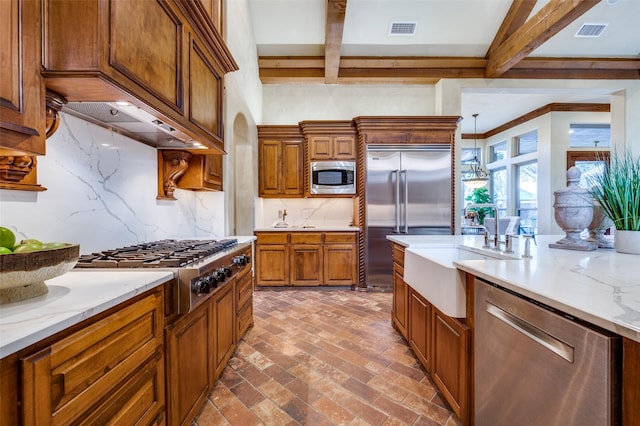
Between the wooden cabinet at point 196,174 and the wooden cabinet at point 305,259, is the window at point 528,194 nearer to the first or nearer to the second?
the wooden cabinet at point 305,259

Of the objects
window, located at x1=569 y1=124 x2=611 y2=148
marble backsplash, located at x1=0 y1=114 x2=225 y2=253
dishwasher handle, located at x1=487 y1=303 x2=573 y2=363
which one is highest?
window, located at x1=569 y1=124 x2=611 y2=148

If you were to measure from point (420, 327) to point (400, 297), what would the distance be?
495 millimetres

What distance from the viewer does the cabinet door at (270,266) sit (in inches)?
161

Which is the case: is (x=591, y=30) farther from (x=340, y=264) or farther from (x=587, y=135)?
(x=340, y=264)

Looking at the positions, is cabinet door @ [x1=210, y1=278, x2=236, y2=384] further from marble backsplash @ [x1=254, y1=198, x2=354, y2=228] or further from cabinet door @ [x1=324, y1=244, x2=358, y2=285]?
marble backsplash @ [x1=254, y1=198, x2=354, y2=228]

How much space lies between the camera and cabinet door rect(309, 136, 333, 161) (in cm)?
433

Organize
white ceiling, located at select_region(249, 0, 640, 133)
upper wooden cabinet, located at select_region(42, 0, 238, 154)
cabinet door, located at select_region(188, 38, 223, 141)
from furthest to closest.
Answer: white ceiling, located at select_region(249, 0, 640, 133) < cabinet door, located at select_region(188, 38, 223, 141) < upper wooden cabinet, located at select_region(42, 0, 238, 154)

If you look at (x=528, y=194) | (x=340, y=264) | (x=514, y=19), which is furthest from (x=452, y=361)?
(x=528, y=194)

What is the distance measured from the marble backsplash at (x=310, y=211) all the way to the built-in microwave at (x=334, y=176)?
463 mm

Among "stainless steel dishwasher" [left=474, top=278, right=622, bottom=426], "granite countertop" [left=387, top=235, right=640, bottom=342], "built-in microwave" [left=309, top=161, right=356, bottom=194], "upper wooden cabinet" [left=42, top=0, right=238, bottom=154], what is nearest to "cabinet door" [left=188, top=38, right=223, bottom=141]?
"upper wooden cabinet" [left=42, top=0, right=238, bottom=154]

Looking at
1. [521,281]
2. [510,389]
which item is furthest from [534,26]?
[510,389]

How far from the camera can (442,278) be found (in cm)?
152

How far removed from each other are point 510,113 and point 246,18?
607 centimetres

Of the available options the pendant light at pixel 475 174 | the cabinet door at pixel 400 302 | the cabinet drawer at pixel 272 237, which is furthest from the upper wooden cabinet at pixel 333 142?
the pendant light at pixel 475 174
